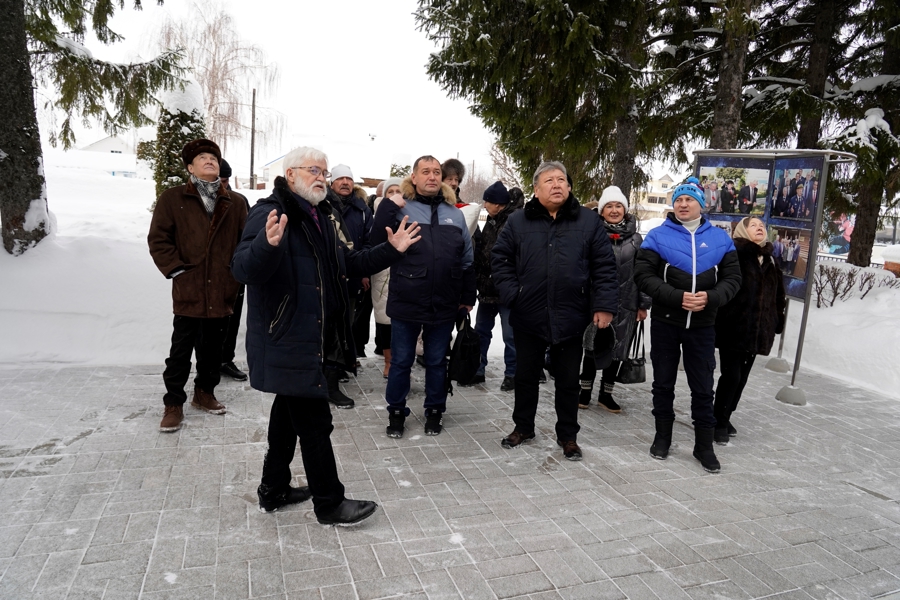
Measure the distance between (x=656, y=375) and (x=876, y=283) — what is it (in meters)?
6.71

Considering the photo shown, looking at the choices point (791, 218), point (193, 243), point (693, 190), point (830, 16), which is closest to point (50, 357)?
point (193, 243)

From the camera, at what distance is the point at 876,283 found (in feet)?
28.7

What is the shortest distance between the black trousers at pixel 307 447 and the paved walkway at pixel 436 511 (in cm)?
17

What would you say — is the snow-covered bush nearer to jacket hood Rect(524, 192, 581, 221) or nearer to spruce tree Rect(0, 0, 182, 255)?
jacket hood Rect(524, 192, 581, 221)

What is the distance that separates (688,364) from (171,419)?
12.2 feet

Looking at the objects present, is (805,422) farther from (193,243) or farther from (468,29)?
(468,29)

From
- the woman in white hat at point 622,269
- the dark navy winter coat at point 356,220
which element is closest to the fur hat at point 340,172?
the dark navy winter coat at point 356,220

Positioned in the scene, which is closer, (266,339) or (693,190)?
(266,339)

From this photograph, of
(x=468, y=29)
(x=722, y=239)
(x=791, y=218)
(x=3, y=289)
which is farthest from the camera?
(x=468, y=29)

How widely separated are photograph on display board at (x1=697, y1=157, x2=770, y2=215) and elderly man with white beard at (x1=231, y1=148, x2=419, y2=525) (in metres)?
5.33

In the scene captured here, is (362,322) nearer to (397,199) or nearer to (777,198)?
(397,199)

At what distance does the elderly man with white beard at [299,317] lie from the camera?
2.75 meters

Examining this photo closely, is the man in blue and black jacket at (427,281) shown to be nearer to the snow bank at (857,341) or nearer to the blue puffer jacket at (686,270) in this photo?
the blue puffer jacket at (686,270)

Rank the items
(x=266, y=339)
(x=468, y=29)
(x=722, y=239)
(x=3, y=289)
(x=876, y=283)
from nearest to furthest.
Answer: (x=266, y=339)
(x=722, y=239)
(x=3, y=289)
(x=468, y=29)
(x=876, y=283)
